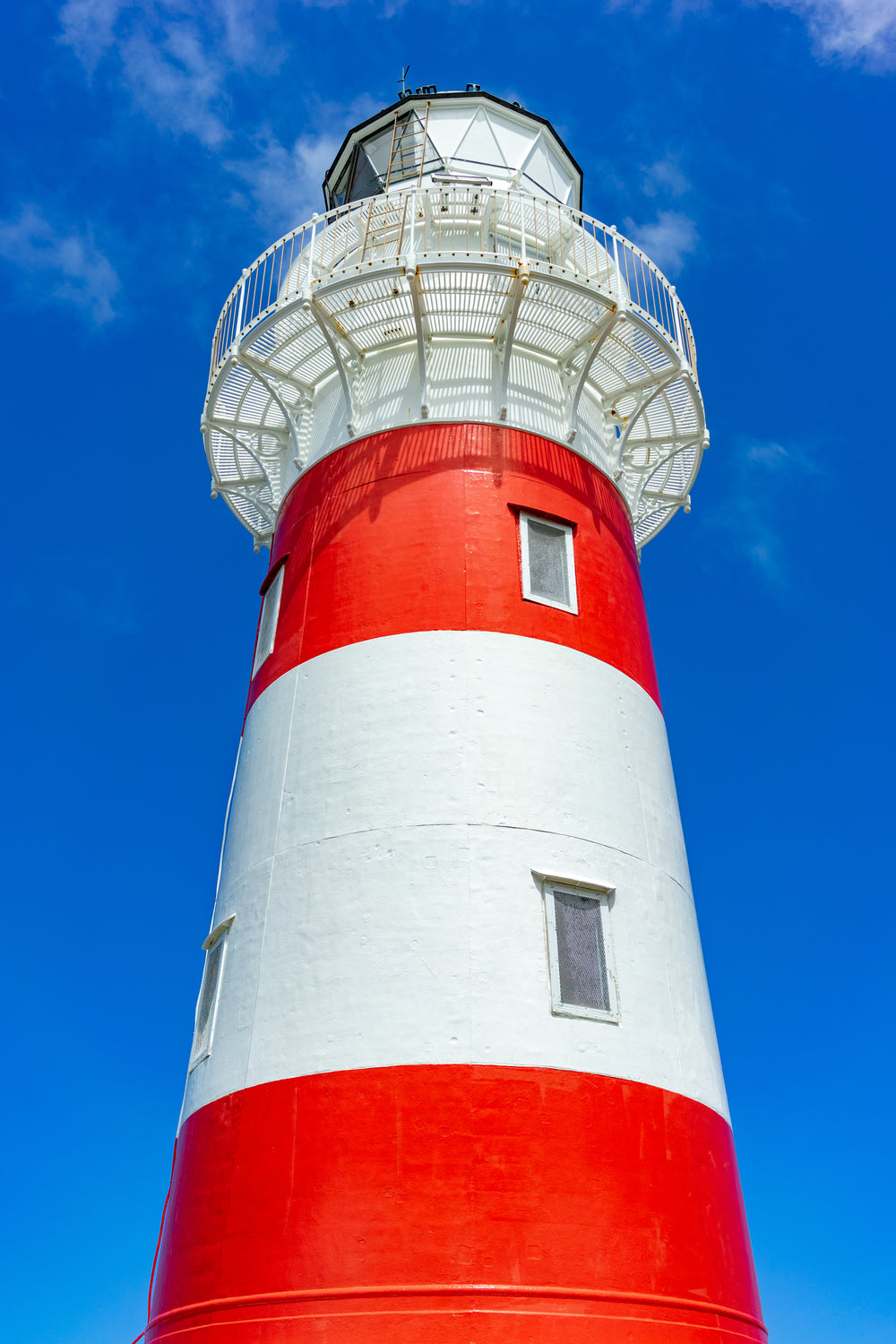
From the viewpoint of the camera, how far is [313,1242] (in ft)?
30.6

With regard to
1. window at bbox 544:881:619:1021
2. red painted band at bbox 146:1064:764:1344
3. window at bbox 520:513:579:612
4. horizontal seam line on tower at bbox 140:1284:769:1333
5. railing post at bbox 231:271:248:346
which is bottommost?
horizontal seam line on tower at bbox 140:1284:769:1333

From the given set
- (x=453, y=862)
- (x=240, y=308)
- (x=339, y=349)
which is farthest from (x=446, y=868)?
(x=240, y=308)

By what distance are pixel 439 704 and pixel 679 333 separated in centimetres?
844

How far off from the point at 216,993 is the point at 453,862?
3.36 meters

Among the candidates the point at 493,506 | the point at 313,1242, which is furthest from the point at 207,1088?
the point at 493,506

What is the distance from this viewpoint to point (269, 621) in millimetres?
15406

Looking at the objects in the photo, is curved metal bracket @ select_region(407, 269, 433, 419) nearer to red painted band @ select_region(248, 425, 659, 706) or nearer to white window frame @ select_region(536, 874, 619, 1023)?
red painted band @ select_region(248, 425, 659, 706)

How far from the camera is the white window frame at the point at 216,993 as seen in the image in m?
11.6

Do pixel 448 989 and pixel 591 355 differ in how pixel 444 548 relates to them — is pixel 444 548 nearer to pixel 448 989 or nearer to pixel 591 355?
pixel 591 355

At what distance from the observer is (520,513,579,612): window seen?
13.7m

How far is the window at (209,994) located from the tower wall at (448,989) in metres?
0.21

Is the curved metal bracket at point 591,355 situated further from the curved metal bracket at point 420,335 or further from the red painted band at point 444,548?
the curved metal bracket at point 420,335

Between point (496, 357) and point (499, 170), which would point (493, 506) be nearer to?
Answer: point (496, 357)

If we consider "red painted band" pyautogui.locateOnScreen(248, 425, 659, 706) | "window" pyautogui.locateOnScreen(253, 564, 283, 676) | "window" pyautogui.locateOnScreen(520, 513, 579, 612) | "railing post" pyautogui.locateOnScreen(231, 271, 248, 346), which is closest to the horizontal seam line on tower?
"red painted band" pyautogui.locateOnScreen(248, 425, 659, 706)
